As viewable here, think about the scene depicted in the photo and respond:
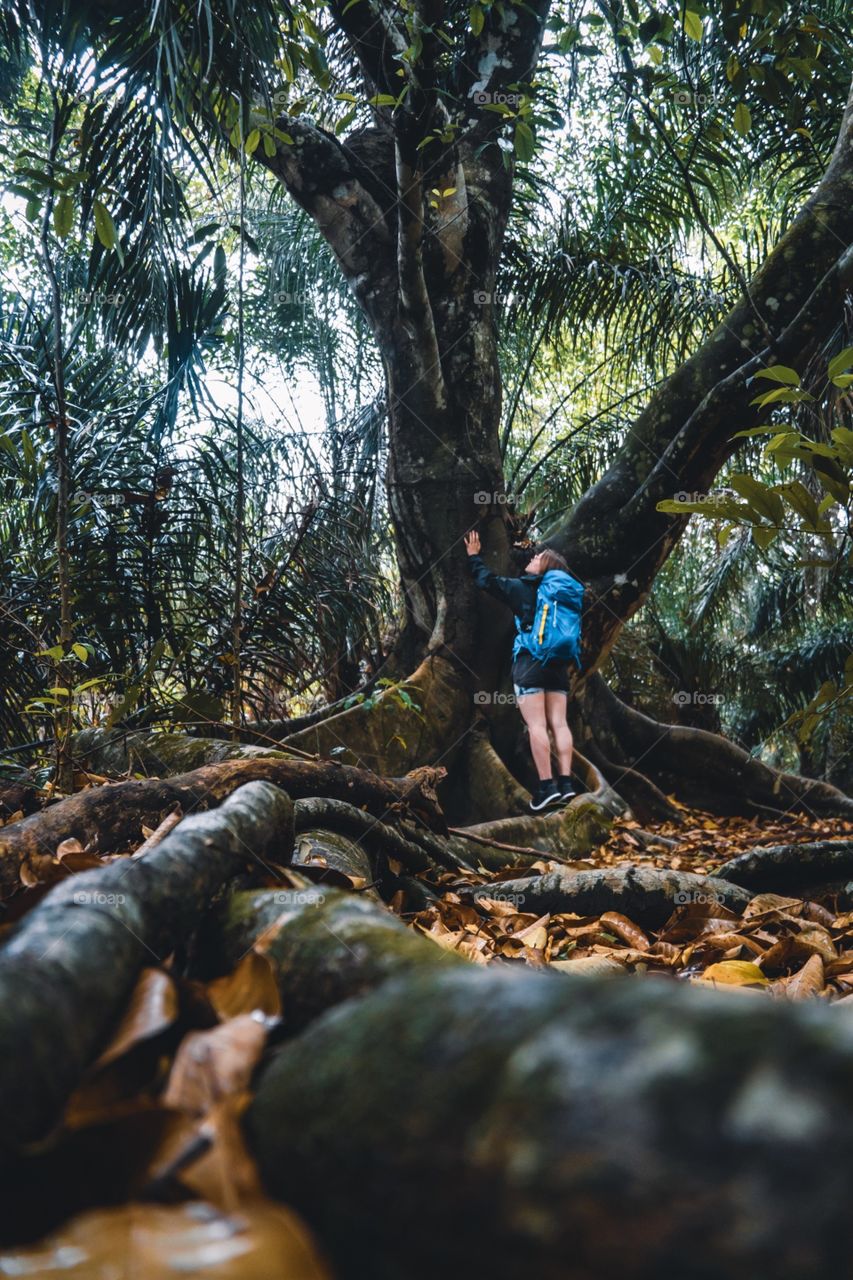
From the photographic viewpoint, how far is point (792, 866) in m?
2.60

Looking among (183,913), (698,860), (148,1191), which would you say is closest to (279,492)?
(698,860)

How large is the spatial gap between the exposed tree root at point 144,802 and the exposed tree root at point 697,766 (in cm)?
385

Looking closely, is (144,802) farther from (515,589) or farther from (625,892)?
(515,589)

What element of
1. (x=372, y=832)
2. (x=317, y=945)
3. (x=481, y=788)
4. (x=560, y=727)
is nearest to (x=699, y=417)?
(x=560, y=727)

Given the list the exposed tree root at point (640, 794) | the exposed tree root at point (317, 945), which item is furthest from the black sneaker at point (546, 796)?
the exposed tree root at point (317, 945)

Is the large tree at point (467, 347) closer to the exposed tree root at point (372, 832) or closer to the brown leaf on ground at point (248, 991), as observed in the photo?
the exposed tree root at point (372, 832)

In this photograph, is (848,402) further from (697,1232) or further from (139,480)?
(697,1232)

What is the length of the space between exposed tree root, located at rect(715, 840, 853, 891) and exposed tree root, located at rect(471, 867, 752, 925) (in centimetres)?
23

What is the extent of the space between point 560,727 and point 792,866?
202 cm

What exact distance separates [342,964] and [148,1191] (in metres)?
0.26

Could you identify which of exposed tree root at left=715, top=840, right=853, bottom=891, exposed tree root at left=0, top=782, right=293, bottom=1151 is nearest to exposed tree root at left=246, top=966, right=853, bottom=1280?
exposed tree root at left=0, top=782, right=293, bottom=1151

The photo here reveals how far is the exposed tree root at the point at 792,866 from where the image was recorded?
2.52m

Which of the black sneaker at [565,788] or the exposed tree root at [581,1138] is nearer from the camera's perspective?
the exposed tree root at [581,1138]

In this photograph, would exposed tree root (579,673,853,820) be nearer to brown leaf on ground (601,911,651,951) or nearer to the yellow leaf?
brown leaf on ground (601,911,651,951)
